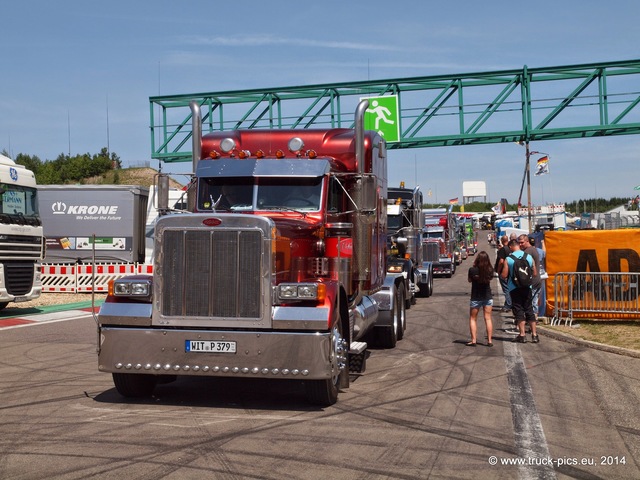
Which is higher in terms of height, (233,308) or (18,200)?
(18,200)

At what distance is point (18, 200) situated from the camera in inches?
717

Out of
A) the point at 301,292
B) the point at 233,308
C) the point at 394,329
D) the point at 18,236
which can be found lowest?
the point at 394,329

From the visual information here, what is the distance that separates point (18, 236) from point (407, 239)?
29.1 feet

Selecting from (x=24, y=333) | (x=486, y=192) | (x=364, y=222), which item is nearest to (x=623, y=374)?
(x=364, y=222)

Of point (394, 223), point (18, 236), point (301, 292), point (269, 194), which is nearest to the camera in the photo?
point (301, 292)

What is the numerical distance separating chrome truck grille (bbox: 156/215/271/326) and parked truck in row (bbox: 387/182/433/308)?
7.19 metres

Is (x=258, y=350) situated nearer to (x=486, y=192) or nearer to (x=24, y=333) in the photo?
(x=24, y=333)

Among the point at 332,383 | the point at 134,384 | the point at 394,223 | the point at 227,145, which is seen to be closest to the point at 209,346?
the point at 134,384

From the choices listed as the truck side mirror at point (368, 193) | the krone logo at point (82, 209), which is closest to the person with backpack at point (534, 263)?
the truck side mirror at point (368, 193)

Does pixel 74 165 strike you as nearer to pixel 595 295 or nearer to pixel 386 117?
pixel 386 117

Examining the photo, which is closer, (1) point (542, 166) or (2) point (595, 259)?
(2) point (595, 259)

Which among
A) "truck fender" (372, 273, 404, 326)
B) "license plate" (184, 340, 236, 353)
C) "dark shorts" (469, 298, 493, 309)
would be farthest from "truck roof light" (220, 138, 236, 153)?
"dark shorts" (469, 298, 493, 309)

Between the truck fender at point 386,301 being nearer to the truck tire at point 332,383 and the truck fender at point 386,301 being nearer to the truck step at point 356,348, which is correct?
the truck step at point 356,348

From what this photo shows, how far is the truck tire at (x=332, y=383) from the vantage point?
8289 mm
